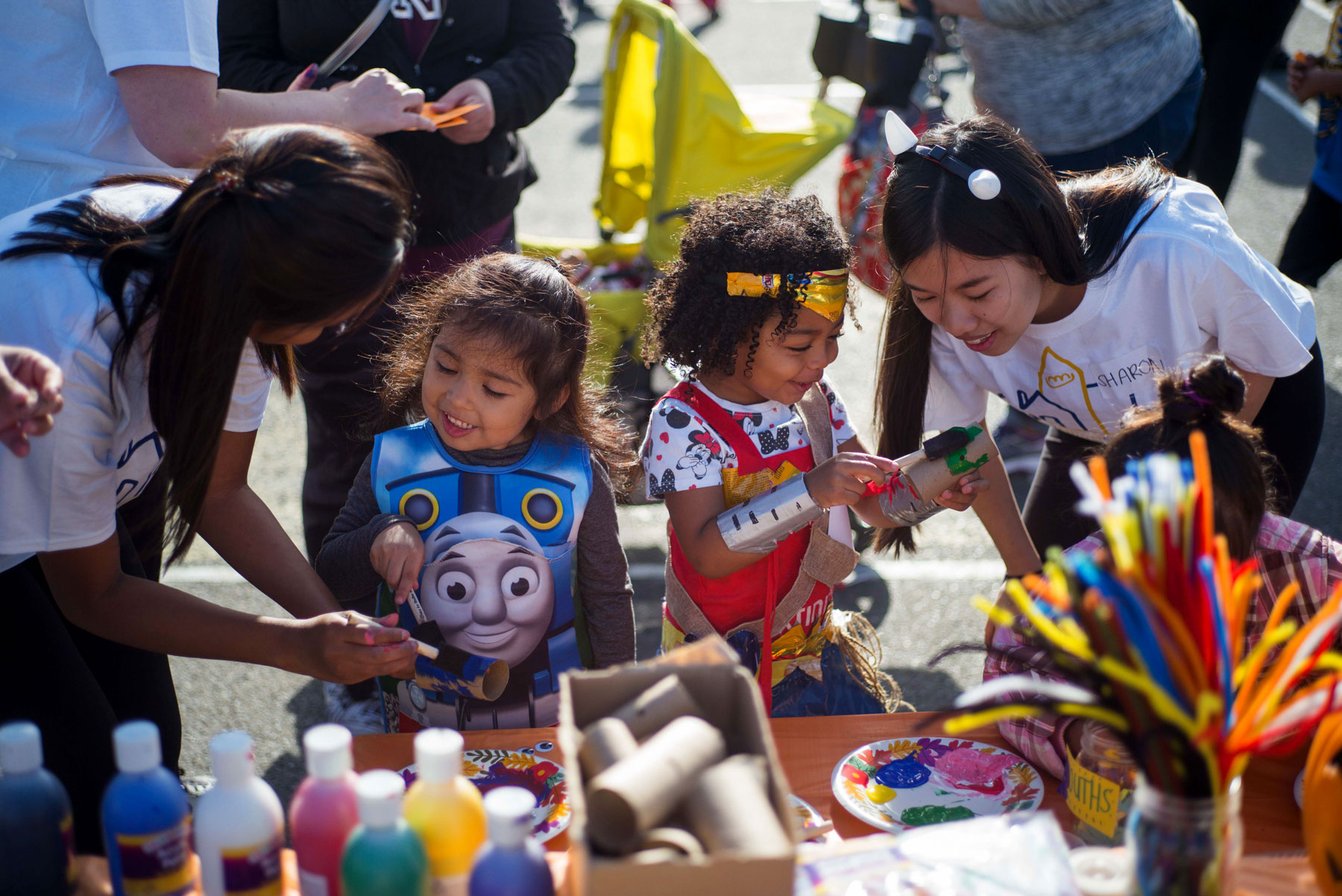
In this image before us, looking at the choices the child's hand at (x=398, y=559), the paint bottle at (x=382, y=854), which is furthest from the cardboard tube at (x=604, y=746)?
the child's hand at (x=398, y=559)

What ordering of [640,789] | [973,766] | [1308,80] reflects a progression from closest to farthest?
[640,789] → [973,766] → [1308,80]

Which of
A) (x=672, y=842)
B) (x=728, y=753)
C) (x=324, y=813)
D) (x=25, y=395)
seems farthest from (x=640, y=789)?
(x=25, y=395)

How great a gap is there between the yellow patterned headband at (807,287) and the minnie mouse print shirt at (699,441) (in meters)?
0.21

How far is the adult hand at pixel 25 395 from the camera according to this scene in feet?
4.07

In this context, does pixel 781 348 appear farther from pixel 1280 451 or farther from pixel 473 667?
pixel 1280 451

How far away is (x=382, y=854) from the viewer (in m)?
0.97

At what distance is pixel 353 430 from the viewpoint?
8.72ft

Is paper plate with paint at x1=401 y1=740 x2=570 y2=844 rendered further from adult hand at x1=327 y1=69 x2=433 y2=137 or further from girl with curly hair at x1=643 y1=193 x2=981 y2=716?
adult hand at x1=327 y1=69 x2=433 y2=137

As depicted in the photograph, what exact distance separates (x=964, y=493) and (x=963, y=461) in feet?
0.33

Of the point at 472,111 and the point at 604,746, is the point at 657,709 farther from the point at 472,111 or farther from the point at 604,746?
the point at 472,111

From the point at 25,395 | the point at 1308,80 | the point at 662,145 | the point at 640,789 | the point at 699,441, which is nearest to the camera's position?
the point at 640,789

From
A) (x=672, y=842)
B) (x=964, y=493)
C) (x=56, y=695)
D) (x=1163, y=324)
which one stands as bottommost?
(x=56, y=695)

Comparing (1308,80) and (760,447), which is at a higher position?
(1308,80)

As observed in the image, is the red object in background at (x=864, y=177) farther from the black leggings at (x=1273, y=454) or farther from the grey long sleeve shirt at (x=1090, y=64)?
the black leggings at (x=1273, y=454)
